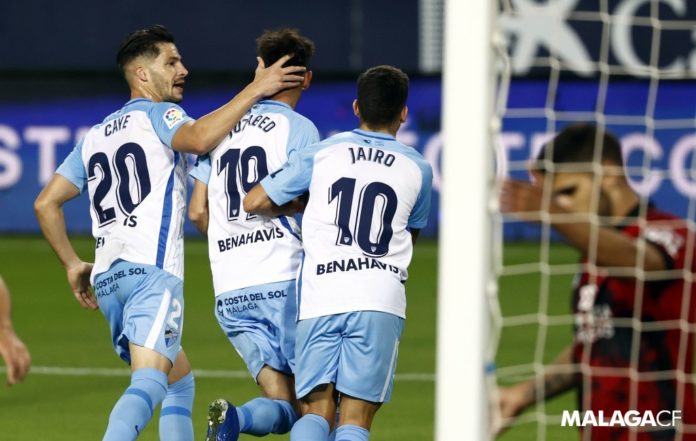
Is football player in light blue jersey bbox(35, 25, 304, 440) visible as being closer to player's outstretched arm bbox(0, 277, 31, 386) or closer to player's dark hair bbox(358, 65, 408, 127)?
player's dark hair bbox(358, 65, 408, 127)

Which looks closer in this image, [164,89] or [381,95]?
[381,95]

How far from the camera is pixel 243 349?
5.75m

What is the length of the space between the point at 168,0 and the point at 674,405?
13847mm

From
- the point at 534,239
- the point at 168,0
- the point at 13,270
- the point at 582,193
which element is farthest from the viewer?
the point at 168,0

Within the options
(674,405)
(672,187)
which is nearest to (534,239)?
(672,187)

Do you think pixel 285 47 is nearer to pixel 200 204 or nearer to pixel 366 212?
pixel 200 204

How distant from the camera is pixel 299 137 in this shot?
5738 millimetres

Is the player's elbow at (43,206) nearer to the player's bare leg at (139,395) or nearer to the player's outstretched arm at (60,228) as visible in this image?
the player's outstretched arm at (60,228)

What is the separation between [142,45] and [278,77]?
0.68m

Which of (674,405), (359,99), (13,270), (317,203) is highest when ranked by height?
(13,270)

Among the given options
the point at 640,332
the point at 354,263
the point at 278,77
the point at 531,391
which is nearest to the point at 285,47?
the point at 278,77

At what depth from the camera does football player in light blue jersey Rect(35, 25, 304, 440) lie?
18.4 ft

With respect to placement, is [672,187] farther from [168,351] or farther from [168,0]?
[168,351]

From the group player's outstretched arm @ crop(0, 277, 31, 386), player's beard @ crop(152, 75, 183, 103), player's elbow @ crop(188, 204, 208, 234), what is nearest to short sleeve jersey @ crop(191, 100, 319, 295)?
player's elbow @ crop(188, 204, 208, 234)
